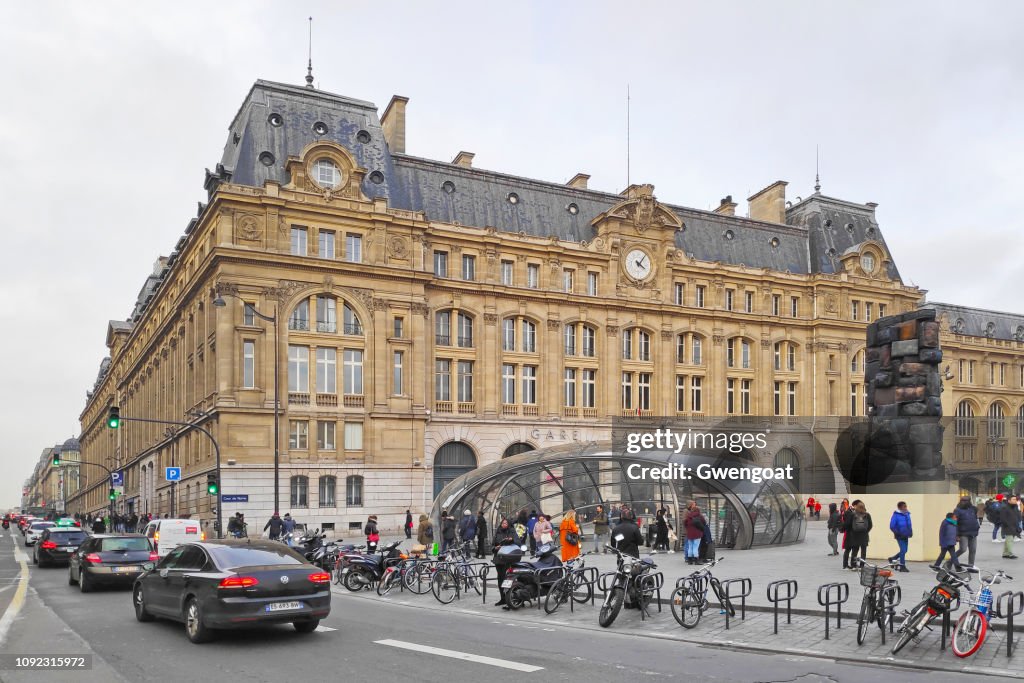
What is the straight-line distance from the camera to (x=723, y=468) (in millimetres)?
30812

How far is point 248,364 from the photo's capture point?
4844cm

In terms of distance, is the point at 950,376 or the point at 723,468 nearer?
the point at 723,468

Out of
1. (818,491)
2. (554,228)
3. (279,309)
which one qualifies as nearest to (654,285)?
(554,228)

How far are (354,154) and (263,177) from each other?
555 centimetres

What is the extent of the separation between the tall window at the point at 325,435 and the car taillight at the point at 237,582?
37.1 metres

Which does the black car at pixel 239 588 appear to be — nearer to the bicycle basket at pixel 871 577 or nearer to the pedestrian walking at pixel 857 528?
the bicycle basket at pixel 871 577

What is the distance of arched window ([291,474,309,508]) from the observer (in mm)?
48406

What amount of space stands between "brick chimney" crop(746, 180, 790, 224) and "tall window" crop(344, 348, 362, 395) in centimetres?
3702

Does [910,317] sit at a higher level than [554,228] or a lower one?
lower

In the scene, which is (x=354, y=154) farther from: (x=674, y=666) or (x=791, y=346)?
(x=674, y=666)

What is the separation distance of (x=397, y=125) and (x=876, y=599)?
50.4 meters

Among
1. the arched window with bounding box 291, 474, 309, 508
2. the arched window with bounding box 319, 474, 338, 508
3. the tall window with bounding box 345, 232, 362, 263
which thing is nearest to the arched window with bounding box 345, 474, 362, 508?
the arched window with bounding box 319, 474, 338, 508

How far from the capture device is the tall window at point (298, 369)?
1935 inches

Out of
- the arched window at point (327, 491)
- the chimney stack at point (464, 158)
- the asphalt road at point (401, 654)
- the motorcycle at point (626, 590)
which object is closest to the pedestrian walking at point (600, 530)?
the motorcycle at point (626, 590)
